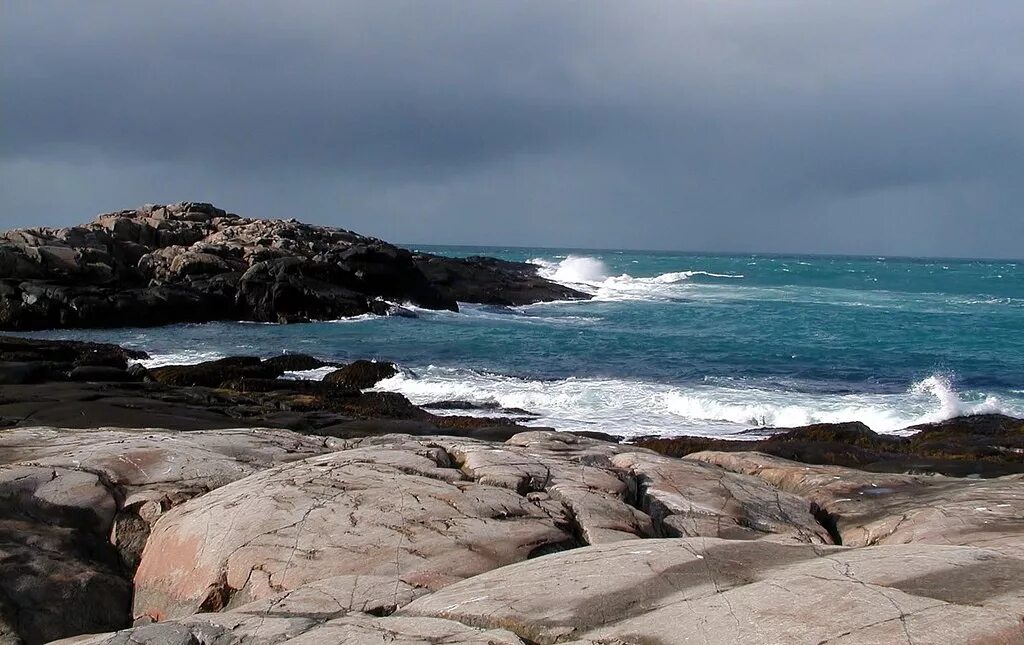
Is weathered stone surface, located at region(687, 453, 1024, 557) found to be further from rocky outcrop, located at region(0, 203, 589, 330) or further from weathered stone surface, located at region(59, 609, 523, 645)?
rocky outcrop, located at region(0, 203, 589, 330)

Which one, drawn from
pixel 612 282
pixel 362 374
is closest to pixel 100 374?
pixel 362 374

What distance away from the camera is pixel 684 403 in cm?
2164

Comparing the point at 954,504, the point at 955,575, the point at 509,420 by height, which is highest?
the point at 955,575

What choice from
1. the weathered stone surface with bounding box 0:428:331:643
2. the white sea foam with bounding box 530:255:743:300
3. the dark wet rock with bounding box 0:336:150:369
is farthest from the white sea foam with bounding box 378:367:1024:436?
the white sea foam with bounding box 530:255:743:300

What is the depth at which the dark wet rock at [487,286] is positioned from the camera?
58312 mm

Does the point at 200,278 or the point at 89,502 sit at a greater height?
the point at 200,278

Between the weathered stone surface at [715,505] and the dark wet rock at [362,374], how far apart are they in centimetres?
1514

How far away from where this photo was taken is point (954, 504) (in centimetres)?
845

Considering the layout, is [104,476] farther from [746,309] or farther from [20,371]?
[746,309]

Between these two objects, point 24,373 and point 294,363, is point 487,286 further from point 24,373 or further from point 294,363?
point 24,373

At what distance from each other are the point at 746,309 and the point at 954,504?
47543 mm

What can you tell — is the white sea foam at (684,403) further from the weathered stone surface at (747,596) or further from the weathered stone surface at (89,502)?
the weathered stone surface at (747,596)

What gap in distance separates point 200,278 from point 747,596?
46.5m

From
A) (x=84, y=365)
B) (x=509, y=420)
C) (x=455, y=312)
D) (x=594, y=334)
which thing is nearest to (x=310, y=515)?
(x=509, y=420)
